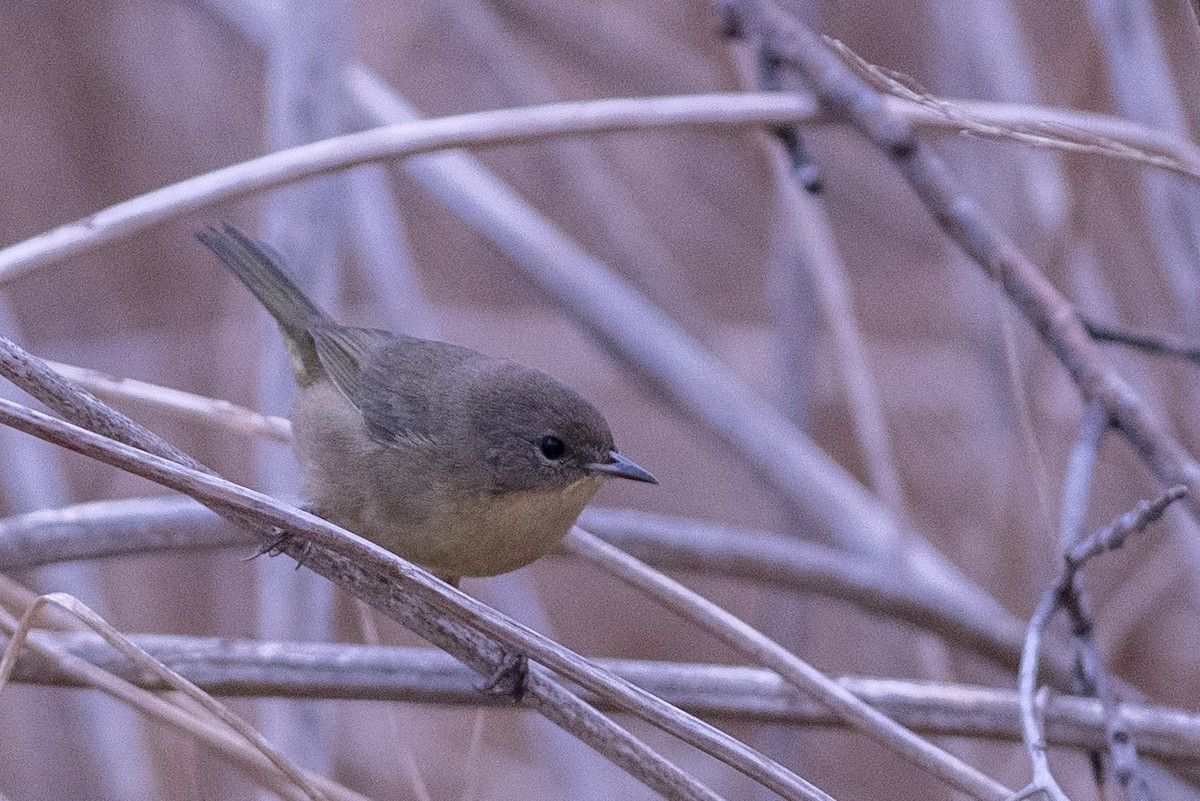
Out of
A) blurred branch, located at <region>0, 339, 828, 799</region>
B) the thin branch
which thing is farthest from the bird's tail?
the thin branch

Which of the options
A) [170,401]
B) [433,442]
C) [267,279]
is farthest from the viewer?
[267,279]

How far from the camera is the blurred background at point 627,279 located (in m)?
3.60

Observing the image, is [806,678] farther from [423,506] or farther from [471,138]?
[471,138]

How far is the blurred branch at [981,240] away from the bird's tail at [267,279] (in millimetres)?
1231

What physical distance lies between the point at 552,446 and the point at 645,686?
28.1 inches

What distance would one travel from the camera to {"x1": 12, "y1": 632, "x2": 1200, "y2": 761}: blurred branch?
222 centimetres

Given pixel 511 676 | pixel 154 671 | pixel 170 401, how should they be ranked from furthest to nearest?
pixel 170 401, pixel 511 676, pixel 154 671

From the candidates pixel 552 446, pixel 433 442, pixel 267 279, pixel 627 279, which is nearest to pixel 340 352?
pixel 267 279

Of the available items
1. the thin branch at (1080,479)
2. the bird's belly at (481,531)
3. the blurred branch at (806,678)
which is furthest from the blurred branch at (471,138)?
the blurred branch at (806,678)

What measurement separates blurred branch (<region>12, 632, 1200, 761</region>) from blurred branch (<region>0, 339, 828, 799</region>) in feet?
0.71

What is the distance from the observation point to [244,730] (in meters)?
1.75

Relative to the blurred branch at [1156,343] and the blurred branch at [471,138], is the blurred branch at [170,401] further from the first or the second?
the blurred branch at [1156,343]

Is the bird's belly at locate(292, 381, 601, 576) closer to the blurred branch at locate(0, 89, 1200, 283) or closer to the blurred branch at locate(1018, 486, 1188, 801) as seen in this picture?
the blurred branch at locate(0, 89, 1200, 283)

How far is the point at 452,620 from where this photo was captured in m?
2.05
